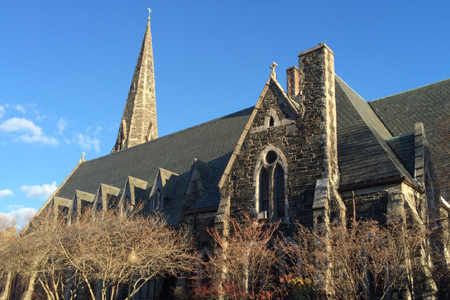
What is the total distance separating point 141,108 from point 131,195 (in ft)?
82.0

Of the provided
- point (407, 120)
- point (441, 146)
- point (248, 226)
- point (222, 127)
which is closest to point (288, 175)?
point (248, 226)

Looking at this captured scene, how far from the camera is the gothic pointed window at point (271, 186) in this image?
1823 cm

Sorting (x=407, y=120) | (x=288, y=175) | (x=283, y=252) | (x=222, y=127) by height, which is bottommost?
(x=283, y=252)

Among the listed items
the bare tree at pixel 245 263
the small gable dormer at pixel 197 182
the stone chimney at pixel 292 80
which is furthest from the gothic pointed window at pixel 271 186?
the stone chimney at pixel 292 80

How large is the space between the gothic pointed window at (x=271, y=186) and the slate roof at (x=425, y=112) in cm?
657

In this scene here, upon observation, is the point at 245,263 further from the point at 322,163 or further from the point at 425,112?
the point at 425,112

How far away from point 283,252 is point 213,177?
326 inches

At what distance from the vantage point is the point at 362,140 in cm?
1839

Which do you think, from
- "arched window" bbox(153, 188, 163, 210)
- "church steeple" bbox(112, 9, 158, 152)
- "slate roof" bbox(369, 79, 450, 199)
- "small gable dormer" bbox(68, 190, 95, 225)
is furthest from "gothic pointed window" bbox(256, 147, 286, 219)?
"church steeple" bbox(112, 9, 158, 152)

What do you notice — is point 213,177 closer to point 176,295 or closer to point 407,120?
point 176,295

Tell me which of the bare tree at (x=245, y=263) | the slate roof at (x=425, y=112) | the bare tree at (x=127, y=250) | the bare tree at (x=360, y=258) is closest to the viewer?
the bare tree at (x=360, y=258)

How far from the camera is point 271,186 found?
18641 millimetres

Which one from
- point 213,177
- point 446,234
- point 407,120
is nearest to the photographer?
point 446,234

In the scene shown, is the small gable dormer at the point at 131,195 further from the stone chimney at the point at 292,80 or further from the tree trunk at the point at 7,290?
the tree trunk at the point at 7,290
